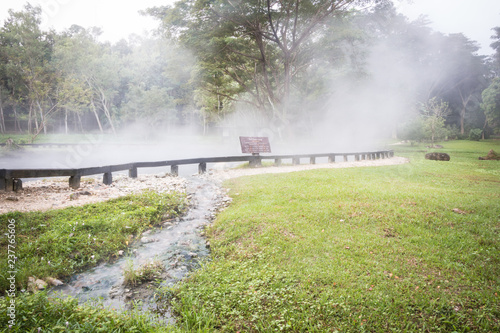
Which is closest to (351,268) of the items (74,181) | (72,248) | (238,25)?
(72,248)

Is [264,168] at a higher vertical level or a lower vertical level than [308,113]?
lower

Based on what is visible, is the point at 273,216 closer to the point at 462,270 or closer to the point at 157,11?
the point at 462,270

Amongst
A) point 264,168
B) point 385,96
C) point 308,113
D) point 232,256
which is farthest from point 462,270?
point 385,96

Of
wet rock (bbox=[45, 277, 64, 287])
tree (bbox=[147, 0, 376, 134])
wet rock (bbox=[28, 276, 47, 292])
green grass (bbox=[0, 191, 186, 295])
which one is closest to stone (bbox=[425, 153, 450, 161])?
tree (bbox=[147, 0, 376, 134])

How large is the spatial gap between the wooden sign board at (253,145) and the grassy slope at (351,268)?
786 centimetres

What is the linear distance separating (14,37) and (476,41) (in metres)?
59.8

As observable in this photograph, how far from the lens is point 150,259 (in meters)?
4.69

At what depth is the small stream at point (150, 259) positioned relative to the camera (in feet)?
12.0

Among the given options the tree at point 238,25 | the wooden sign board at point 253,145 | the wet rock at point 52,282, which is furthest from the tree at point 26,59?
the wet rock at point 52,282

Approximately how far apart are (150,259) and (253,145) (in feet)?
35.9

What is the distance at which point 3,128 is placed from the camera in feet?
67.3

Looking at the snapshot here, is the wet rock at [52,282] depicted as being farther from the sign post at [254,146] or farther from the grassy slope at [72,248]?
the sign post at [254,146]

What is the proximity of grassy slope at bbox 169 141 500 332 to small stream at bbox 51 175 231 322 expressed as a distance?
426 mm

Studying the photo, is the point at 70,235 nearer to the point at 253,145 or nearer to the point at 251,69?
the point at 253,145
